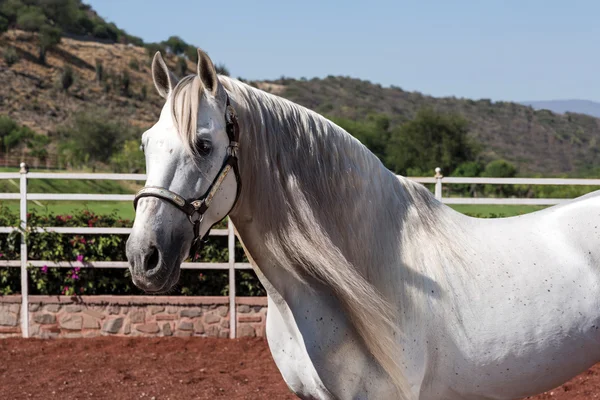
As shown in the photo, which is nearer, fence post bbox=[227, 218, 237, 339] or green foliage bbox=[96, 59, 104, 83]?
fence post bbox=[227, 218, 237, 339]

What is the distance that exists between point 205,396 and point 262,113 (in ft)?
11.3

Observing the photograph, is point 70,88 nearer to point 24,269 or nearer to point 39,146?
point 39,146

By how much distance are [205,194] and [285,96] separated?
2867 inches

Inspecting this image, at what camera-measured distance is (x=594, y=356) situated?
239 cm

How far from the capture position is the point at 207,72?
197 centimetres

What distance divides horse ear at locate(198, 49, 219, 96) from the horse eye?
16 centimetres

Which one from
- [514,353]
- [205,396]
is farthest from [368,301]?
[205,396]

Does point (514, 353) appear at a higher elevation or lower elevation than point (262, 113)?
lower

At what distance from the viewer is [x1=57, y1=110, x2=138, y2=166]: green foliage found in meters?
48.4

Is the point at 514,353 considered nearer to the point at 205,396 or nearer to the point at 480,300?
the point at 480,300

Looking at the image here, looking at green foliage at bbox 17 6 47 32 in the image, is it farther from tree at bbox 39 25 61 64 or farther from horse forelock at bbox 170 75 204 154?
horse forelock at bbox 170 75 204 154

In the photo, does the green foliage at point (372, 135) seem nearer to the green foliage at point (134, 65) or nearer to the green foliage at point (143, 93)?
the green foliage at point (143, 93)

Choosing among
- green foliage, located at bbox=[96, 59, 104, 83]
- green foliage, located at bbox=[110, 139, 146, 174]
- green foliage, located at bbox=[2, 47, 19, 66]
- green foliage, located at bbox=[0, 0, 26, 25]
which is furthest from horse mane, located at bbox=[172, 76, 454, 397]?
green foliage, located at bbox=[0, 0, 26, 25]

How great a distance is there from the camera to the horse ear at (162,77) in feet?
7.01
